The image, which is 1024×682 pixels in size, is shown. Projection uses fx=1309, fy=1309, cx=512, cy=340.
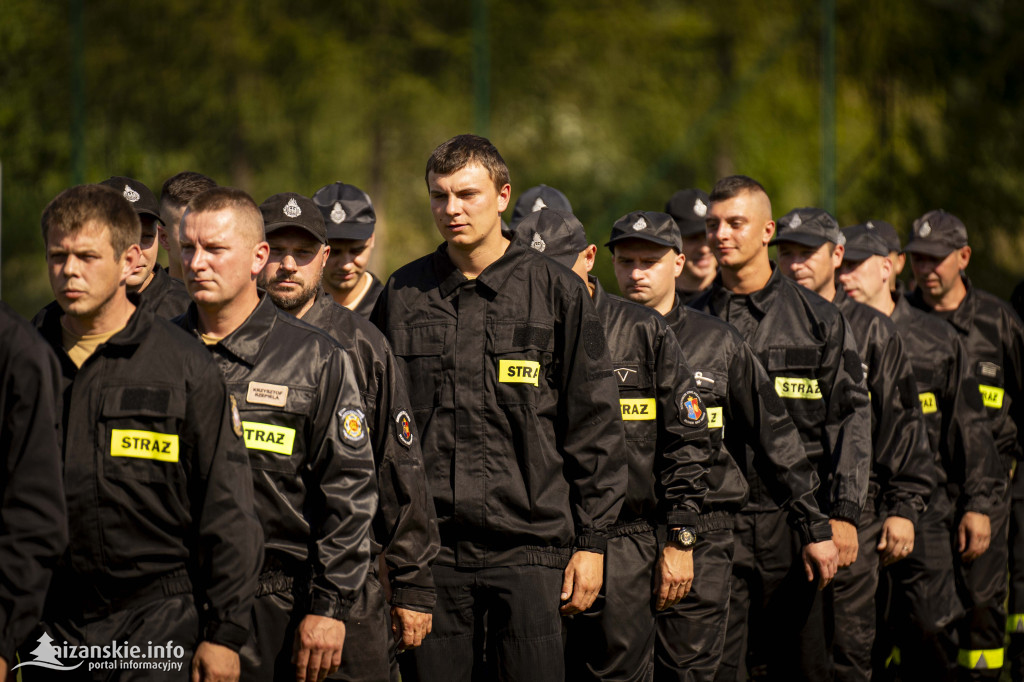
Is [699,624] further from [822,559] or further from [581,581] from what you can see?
[581,581]

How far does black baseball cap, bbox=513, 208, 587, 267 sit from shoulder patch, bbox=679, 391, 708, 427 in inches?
33.9

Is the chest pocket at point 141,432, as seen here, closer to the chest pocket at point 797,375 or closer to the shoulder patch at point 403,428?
the shoulder patch at point 403,428

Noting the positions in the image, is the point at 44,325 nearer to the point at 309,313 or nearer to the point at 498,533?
the point at 309,313

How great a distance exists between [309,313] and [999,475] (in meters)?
4.90

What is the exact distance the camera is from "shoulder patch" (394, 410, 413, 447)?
4.75 m

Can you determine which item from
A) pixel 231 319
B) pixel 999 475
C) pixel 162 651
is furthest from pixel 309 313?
pixel 999 475

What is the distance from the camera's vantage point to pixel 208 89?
1611cm

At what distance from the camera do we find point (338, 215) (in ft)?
21.0

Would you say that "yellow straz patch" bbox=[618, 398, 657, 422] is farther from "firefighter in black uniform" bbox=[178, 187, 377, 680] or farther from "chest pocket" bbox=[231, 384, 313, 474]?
"chest pocket" bbox=[231, 384, 313, 474]

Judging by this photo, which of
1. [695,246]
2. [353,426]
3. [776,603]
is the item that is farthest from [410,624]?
[695,246]

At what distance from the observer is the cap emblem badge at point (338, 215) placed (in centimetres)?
640

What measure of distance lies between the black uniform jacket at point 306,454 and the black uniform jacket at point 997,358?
17.4 ft

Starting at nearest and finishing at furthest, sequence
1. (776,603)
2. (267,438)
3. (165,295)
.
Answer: (267,438) < (165,295) < (776,603)

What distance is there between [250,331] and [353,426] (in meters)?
0.47
